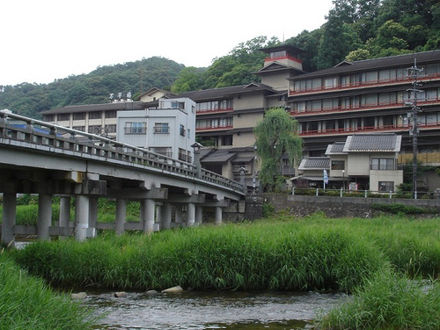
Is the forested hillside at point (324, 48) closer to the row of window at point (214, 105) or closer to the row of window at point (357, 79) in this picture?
the row of window at point (357, 79)

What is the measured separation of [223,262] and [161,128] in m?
43.0

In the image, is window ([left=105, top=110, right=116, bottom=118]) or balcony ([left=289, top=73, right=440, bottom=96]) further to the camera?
window ([left=105, top=110, right=116, bottom=118])

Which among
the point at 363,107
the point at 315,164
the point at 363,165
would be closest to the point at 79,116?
the point at 315,164

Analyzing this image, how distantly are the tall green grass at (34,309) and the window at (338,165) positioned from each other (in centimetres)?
4989

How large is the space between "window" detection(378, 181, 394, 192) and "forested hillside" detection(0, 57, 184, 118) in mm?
58961

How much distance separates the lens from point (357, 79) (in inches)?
2511

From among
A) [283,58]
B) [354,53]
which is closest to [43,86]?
[283,58]

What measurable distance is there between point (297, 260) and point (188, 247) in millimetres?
3753

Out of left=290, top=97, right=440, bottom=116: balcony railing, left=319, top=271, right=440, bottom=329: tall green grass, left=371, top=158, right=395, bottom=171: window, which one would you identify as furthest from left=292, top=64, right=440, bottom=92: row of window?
left=319, top=271, right=440, bottom=329: tall green grass

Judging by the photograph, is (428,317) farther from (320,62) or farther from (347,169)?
(320,62)

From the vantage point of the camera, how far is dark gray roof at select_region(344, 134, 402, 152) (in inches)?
2101

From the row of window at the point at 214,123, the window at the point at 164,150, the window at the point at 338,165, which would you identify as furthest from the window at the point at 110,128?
the window at the point at 338,165

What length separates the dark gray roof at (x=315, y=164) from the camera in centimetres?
5878

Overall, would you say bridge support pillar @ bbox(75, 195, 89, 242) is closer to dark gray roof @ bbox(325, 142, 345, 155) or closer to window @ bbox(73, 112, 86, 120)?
dark gray roof @ bbox(325, 142, 345, 155)
